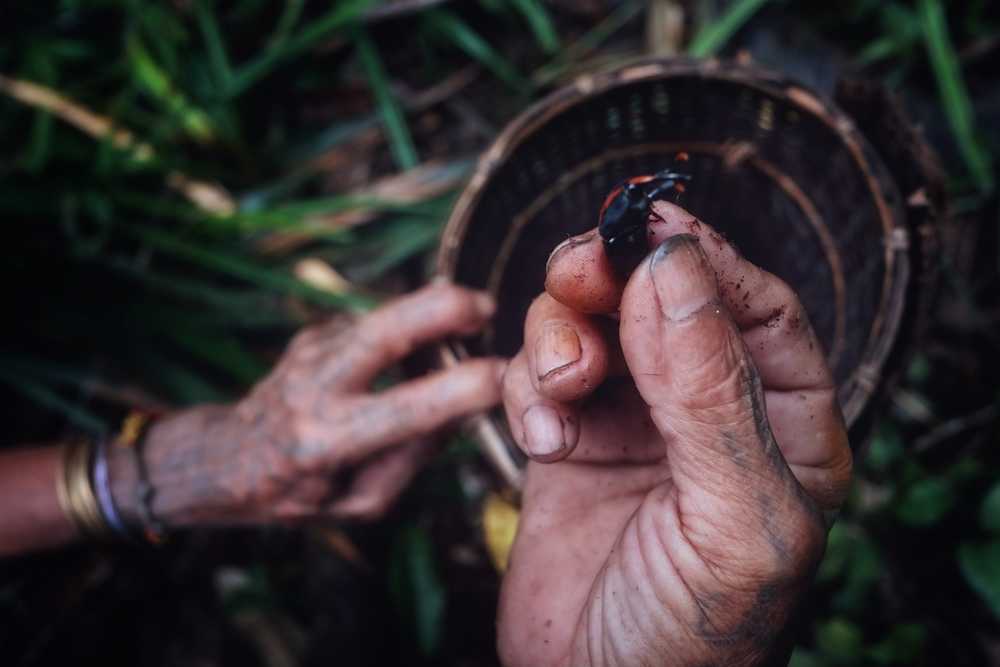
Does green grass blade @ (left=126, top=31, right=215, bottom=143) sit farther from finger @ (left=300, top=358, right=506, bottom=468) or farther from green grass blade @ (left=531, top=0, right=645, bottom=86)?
finger @ (left=300, top=358, right=506, bottom=468)

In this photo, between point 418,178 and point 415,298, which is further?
point 418,178

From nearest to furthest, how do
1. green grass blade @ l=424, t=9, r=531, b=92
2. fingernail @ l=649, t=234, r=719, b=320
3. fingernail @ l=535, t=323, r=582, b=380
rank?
1. fingernail @ l=649, t=234, r=719, b=320
2. fingernail @ l=535, t=323, r=582, b=380
3. green grass blade @ l=424, t=9, r=531, b=92

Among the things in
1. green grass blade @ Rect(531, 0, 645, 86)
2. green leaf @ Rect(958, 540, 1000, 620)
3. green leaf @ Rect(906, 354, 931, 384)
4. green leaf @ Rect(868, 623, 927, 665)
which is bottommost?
green leaf @ Rect(868, 623, 927, 665)

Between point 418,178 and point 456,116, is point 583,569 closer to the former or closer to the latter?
point 418,178

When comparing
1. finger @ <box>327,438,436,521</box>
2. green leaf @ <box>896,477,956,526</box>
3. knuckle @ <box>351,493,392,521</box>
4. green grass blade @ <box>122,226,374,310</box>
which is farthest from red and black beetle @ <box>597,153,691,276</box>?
green grass blade @ <box>122,226,374,310</box>

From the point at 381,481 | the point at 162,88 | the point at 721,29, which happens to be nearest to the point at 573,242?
the point at 381,481

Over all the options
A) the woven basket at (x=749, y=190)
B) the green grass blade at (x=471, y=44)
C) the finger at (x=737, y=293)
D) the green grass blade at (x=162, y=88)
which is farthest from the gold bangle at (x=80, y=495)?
the green grass blade at (x=471, y=44)

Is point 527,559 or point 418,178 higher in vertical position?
point 418,178

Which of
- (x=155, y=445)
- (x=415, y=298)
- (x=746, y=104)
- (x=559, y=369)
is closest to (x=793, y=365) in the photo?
(x=559, y=369)
